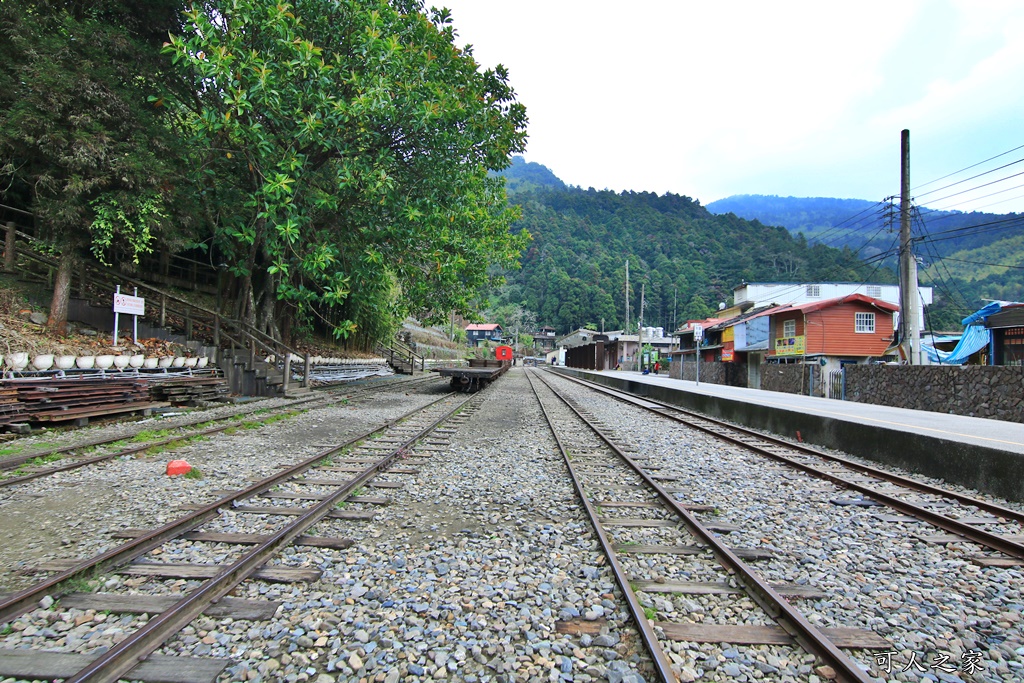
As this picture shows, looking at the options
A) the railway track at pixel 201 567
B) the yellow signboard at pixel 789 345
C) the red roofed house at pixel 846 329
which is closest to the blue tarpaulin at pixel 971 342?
the red roofed house at pixel 846 329

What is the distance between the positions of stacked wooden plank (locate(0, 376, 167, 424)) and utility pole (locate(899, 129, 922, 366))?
1918cm

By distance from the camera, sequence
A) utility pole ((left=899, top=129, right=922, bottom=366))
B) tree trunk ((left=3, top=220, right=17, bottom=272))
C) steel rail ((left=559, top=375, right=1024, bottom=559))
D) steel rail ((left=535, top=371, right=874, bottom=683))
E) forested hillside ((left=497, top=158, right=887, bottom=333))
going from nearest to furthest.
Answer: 1. steel rail ((left=535, top=371, right=874, bottom=683))
2. steel rail ((left=559, top=375, right=1024, bottom=559))
3. tree trunk ((left=3, top=220, right=17, bottom=272))
4. utility pole ((left=899, top=129, right=922, bottom=366))
5. forested hillside ((left=497, top=158, right=887, bottom=333))

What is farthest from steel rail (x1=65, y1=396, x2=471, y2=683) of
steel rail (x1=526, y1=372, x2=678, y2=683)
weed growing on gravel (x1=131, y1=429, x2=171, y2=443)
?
weed growing on gravel (x1=131, y1=429, x2=171, y2=443)

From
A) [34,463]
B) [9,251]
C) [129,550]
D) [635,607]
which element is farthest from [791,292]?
[129,550]

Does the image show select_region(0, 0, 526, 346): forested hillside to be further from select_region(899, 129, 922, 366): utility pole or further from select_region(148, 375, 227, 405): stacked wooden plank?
select_region(899, 129, 922, 366): utility pole

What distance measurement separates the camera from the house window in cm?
2720

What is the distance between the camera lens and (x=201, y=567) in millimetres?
3312

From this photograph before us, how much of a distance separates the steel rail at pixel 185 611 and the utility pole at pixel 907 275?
1671 cm

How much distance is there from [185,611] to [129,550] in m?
1.19

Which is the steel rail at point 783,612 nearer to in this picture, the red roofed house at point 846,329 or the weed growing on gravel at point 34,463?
the weed growing on gravel at point 34,463

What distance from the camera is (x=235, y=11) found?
9898mm

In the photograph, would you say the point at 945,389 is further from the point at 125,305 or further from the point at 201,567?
the point at 125,305

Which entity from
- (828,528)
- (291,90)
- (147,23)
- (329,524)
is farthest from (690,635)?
(147,23)

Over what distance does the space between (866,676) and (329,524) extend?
3.71 m
